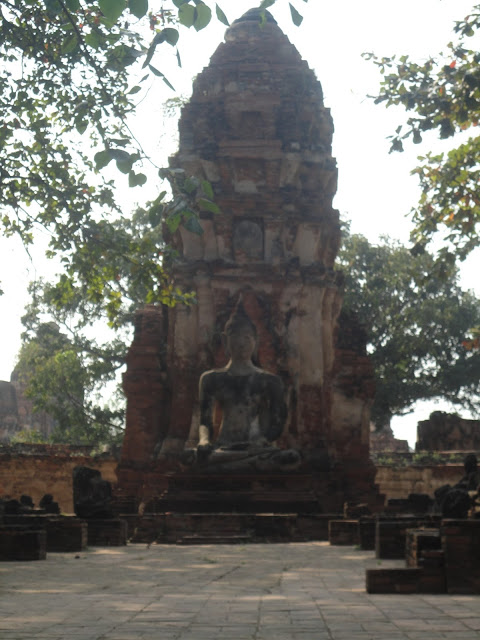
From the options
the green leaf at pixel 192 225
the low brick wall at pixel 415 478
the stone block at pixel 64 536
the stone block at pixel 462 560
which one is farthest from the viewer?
the low brick wall at pixel 415 478

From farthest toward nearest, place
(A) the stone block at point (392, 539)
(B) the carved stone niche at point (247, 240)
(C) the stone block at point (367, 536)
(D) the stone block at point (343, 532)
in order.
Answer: (B) the carved stone niche at point (247, 240) < (D) the stone block at point (343, 532) < (C) the stone block at point (367, 536) < (A) the stone block at point (392, 539)

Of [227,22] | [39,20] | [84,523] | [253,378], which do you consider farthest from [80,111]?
[253,378]

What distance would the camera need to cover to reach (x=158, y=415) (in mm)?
A: 19812

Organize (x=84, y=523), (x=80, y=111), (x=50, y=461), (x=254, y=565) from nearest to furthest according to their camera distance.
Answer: (x=80, y=111), (x=254, y=565), (x=84, y=523), (x=50, y=461)

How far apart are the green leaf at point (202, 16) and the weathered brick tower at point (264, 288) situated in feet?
41.7

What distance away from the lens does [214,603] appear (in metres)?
5.98

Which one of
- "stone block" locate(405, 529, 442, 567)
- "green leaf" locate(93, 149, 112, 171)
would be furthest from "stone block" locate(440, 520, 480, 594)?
"green leaf" locate(93, 149, 112, 171)

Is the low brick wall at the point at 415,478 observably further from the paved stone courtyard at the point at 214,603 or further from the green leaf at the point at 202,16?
the green leaf at the point at 202,16

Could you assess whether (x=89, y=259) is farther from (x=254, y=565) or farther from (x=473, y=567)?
(x=473, y=567)

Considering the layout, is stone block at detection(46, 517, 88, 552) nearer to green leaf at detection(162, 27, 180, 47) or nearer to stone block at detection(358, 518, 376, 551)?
stone block at detection(358, 518, 376, 551)

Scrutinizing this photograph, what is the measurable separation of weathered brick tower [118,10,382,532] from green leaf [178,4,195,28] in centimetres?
1273

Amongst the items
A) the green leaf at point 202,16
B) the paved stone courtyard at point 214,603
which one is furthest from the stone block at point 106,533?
the green leaf at point 202,16

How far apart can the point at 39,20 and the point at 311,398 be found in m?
8.37

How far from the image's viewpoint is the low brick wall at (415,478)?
2439 centimetres
